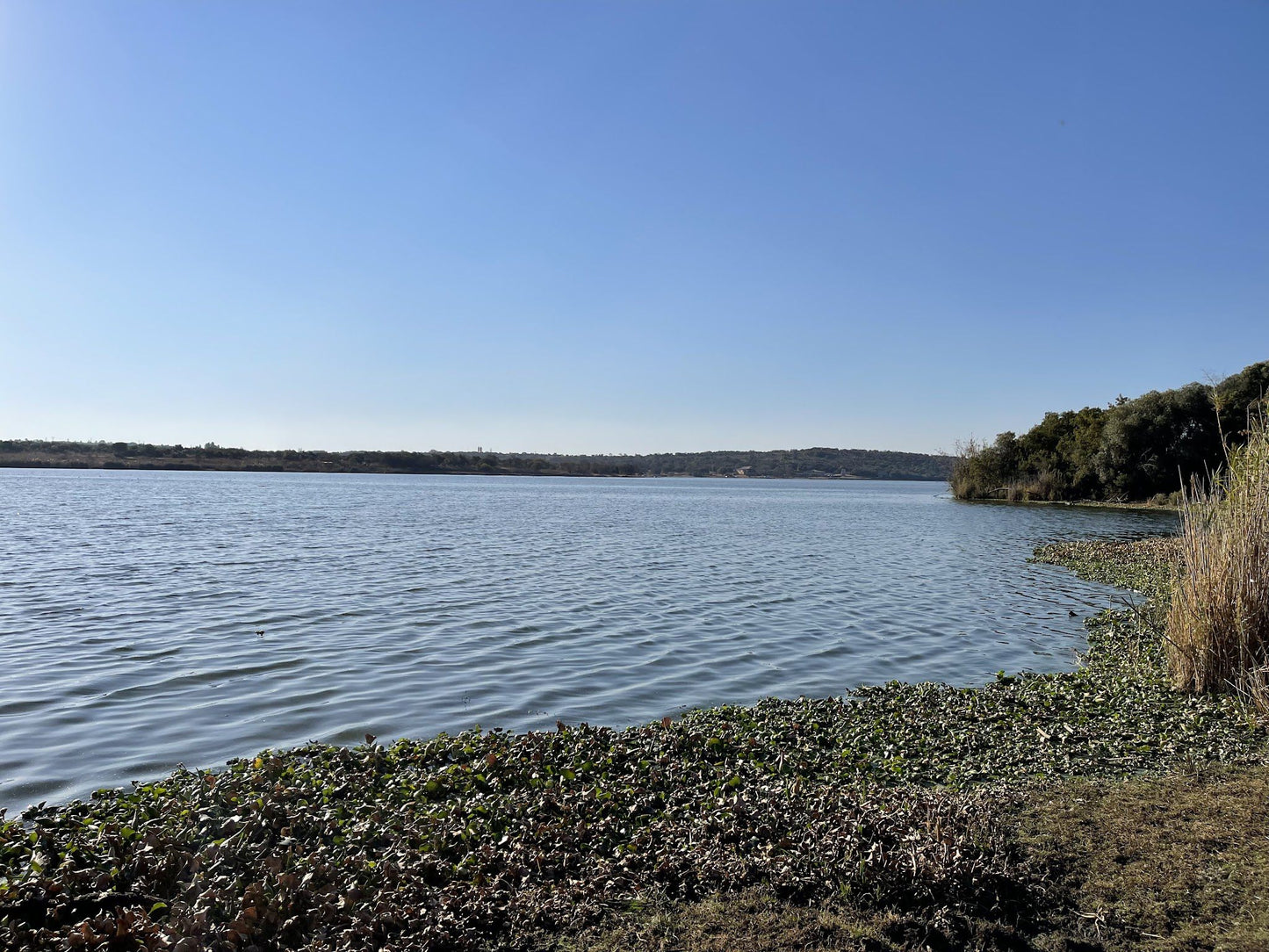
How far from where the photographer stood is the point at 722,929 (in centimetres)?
488

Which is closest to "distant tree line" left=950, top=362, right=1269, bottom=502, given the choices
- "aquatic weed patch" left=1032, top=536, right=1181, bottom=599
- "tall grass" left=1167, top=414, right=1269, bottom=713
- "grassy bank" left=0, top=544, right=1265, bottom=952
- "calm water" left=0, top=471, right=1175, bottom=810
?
"aquatic weed patch" left=1032, top=536, right=1181, bottom=599

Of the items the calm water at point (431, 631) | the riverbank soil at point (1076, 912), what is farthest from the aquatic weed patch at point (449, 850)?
the calm water at point (431, 631)

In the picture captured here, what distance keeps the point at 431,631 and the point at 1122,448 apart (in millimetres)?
69052

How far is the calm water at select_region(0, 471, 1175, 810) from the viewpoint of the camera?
402 inches

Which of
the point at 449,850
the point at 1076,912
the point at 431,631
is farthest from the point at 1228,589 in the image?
the point at 431,631

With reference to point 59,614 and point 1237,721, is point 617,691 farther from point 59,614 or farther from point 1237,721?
point 59,614

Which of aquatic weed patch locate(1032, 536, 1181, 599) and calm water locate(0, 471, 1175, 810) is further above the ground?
aquatic weed patch locate(1032, 536, 1181, 599)

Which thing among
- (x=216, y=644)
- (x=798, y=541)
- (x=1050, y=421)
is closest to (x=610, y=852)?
(x=216, y=644)

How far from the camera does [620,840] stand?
254 inches

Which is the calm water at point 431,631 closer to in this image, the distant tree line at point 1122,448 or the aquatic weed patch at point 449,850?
the aquatic weed patch at point 449,850

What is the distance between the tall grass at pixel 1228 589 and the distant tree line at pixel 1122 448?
5272 centimetres

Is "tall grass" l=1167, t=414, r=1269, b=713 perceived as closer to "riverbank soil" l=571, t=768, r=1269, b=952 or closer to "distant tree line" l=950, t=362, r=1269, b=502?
"riverbank soil" l=571, t=768, r=1269, b=952

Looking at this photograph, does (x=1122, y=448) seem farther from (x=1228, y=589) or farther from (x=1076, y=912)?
(x=1076, y=912)

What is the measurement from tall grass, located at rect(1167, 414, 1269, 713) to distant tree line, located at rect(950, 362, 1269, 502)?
52.7 m
